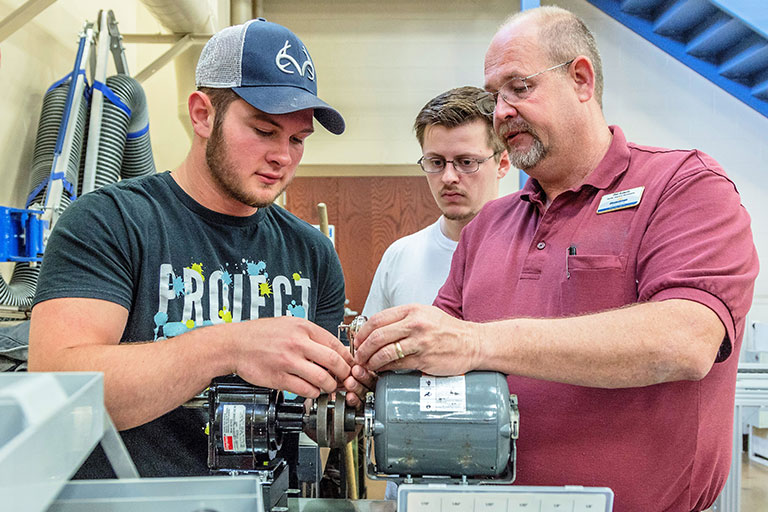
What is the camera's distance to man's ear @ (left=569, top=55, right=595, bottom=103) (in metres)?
1.29

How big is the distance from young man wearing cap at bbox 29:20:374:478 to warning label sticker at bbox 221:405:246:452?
0.06 metres

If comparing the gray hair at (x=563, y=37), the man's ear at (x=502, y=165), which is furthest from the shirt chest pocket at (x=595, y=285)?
the man's ear at (x=502, y=165)

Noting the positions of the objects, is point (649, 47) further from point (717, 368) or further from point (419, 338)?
point (419, 338)

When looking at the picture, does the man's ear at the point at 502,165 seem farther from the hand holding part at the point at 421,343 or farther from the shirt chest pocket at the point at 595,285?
the hand holding part at the point at 421,343

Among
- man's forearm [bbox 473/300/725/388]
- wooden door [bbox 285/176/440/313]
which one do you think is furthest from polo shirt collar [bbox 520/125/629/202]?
wooden door [bbox 285/176/440/313]

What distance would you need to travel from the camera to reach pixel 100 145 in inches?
106

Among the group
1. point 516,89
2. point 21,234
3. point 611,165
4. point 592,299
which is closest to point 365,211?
point 21,234

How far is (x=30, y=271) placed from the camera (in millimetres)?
2418

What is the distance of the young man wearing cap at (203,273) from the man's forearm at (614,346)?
0.84 ft

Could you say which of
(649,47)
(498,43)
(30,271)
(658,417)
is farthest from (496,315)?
(649,47)

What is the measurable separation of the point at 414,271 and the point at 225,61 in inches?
43.7

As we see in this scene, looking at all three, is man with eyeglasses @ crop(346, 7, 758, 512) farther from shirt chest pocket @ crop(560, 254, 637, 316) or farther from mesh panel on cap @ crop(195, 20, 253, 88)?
mesh panel on cap @ crop(195, 20, 253, 88)

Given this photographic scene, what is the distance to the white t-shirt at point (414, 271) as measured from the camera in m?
2.05

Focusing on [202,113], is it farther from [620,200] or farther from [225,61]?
[620,200]
